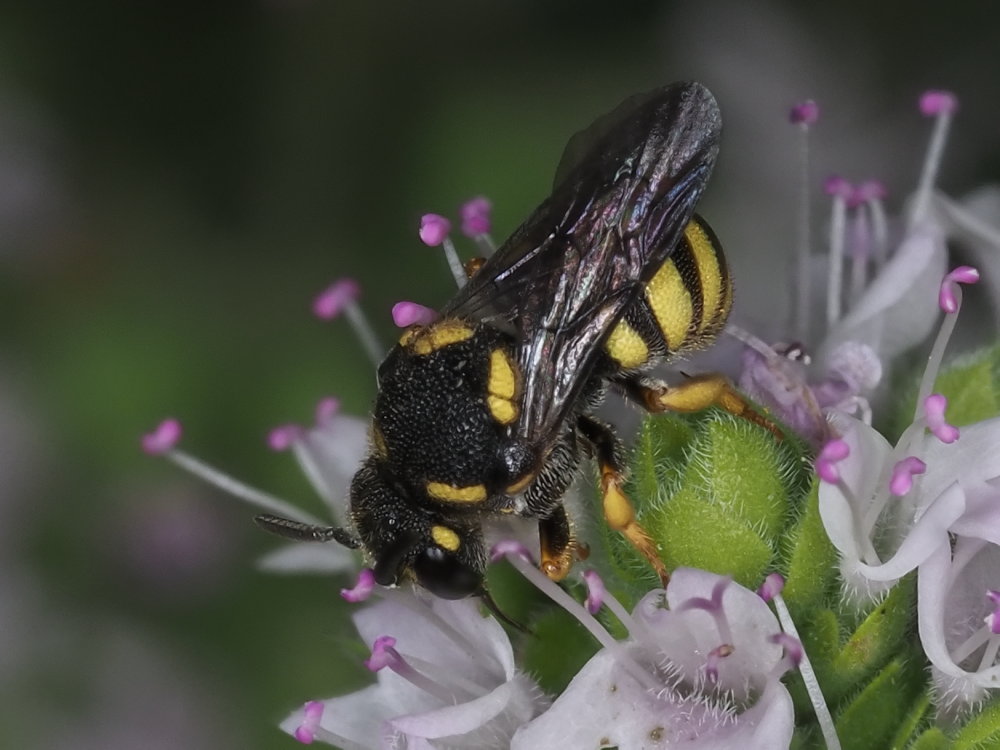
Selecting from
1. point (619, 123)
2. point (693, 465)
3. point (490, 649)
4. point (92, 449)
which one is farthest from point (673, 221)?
point (92, 449)

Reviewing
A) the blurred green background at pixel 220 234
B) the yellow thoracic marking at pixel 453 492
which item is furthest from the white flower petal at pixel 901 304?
the blurred green background at pixel 220 234

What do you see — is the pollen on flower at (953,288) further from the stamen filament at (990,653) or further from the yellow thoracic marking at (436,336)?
the yellow thoracic marking at (436,336)

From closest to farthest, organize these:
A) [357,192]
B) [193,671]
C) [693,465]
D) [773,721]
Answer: [773,721] < [693,465] < [193,671] < [357,192]

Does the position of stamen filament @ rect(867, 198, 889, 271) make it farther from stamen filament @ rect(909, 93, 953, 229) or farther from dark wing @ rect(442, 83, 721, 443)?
dark wing @ rect(442, 83, 721, 443)

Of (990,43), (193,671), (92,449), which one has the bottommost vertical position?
(193,671)

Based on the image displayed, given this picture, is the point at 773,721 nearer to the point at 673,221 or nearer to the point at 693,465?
the point at 693,465

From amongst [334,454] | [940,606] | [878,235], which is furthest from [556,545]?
[878,235]

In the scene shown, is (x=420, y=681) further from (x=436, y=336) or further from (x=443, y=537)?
(x=436, y=336)
